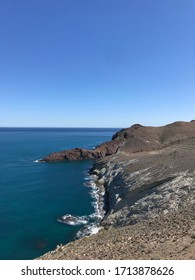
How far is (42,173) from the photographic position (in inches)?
3342

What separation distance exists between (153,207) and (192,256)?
21.7m

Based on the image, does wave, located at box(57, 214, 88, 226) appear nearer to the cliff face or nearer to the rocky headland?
the rocky headland

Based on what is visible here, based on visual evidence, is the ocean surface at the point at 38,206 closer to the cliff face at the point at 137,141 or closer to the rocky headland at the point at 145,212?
the rocky headland at the point at 145,212

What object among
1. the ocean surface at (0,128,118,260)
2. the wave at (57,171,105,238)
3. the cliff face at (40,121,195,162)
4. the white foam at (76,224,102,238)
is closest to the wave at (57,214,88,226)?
the wave at (57,171,105,238)

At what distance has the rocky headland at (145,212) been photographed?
22.3m

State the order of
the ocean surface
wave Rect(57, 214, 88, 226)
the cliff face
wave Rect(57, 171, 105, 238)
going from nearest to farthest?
the ocean surface, wave Rect(57, 171, 105, 238), wave Rect(57, 214, 88, 226), the cliff face

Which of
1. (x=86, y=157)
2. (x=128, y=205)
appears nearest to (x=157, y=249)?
(x=128, y=205)

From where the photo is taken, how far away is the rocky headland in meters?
22.3

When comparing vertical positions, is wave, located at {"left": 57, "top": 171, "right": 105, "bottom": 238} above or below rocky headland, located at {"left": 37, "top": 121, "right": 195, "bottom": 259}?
below

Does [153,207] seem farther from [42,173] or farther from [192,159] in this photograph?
[42,173]

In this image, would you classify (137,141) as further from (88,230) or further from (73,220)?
(88,230)

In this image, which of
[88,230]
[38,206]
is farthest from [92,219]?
[38,206]

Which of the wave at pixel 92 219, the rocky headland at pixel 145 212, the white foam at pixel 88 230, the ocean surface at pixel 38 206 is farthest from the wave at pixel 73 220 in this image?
the rocky headland at pixel 145 212

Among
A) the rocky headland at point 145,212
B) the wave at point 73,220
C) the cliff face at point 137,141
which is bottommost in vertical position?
the wave at point 73,220
